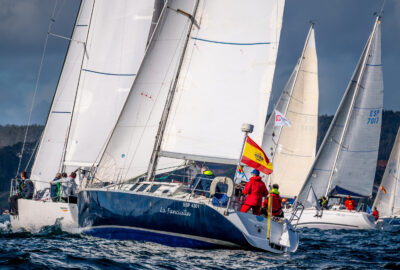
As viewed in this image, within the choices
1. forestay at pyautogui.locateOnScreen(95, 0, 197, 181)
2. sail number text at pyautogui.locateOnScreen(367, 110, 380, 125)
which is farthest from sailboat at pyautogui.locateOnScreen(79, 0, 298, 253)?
sail number text at pyautogui.locateOnScreen(367, 110, 380, 125)

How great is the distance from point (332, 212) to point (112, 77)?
14.7m

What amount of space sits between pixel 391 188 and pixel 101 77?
31.2 meters

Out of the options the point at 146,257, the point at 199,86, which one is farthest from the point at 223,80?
the point at 146,257

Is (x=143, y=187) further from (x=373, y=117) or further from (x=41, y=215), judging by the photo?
(x=373, y=117)

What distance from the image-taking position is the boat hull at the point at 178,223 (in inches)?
596

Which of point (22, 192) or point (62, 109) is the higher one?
point (62, 109)

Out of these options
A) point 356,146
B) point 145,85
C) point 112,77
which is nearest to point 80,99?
point 112,77

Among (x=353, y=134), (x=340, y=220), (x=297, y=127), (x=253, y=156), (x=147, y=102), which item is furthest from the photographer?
(x=297, y=127)

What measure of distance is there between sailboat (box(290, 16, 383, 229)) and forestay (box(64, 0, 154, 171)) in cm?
1473

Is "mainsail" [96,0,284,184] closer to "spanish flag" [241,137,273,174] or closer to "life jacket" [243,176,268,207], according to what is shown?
"spanish flag" [241,137,273,174]

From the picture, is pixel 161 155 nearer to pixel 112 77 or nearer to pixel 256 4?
pixel 256 4

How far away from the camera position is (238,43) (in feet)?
62.7

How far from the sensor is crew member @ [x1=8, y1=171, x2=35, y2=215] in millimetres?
23969

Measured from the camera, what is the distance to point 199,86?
1886cm
